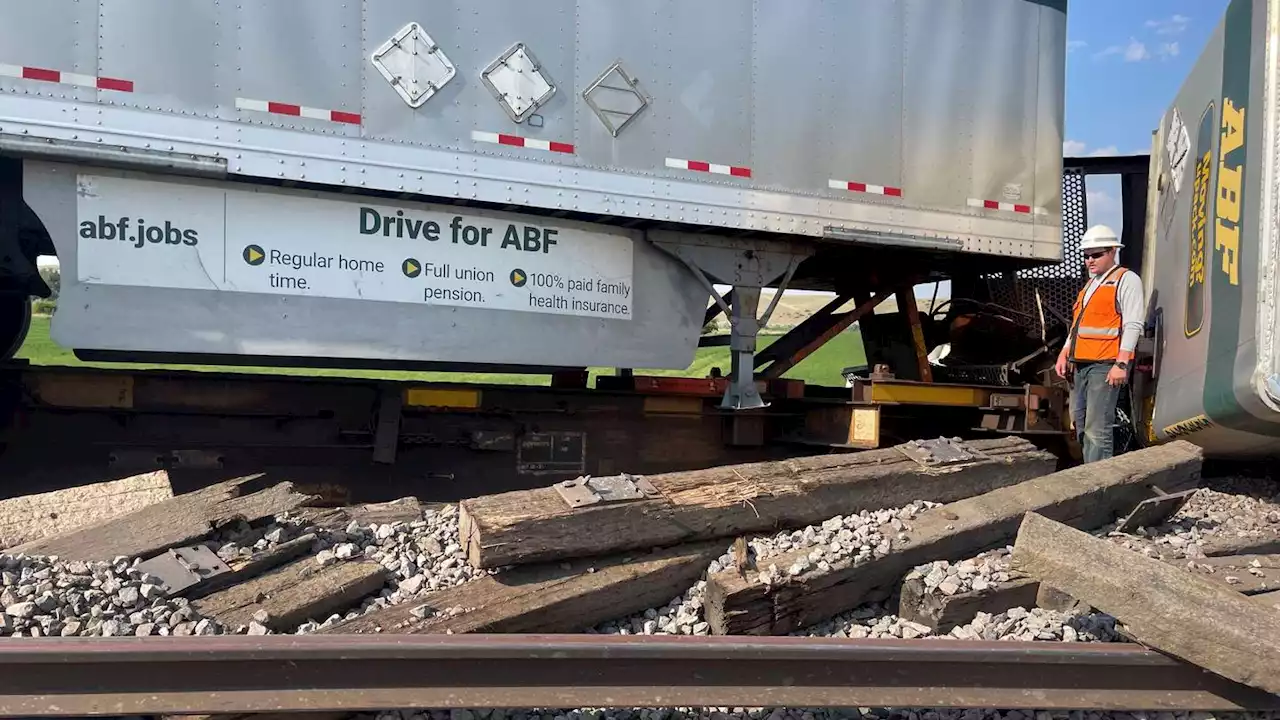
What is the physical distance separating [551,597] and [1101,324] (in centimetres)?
423

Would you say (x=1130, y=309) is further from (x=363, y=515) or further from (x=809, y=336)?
(x=363, y=515)

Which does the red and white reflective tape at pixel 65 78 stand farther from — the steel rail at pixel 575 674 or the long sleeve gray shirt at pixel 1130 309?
the long sleeve gray shirt at pixel 1130 309

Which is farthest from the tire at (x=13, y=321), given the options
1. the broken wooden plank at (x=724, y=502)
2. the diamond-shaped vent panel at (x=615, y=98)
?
the broken wooden plank at (x=724, y=502)

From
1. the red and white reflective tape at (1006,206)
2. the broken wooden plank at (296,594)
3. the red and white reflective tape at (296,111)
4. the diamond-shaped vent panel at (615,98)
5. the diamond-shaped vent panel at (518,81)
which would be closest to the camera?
the broken wooden plank at (296,594)

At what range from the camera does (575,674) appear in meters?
2.70

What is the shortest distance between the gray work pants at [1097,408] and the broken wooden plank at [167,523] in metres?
4.67

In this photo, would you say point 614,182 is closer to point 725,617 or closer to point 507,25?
point 507,25

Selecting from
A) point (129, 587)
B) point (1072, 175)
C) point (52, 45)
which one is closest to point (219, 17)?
point (52, 45)

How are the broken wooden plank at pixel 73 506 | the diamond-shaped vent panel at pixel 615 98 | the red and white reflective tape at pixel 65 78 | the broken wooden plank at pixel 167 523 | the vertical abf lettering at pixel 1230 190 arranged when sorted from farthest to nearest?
the diamond-shaped vent panel at pixel 615 98 → the vertical abf lettering at pixel 1230 190 → the red and white reflective tape at pixel 65 78 → the broken wooden plank at pixel 73 506 → the broken wooden plank at pixel 167 523

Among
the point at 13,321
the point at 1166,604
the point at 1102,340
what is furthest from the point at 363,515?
the point at 1102,340

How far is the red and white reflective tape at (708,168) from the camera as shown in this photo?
5.33 m

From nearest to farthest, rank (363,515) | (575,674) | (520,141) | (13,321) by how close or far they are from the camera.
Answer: (575,674)
(363,515)
(520,141)
(13,321)

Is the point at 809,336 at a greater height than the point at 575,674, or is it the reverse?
the point at 809,336

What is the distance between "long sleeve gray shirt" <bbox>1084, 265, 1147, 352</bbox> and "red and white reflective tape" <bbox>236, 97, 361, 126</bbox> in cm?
479
